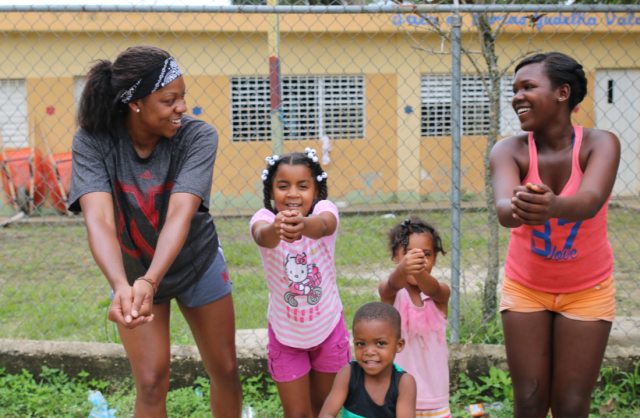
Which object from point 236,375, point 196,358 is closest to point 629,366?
point 236,375

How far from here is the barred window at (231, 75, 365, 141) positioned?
9015 mm

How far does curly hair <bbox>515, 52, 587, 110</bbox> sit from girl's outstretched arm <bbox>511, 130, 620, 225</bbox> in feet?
0.61

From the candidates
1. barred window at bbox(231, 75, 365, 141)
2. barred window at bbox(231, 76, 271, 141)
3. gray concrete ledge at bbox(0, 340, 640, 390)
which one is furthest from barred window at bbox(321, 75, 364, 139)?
gray concrete ledge at bbox(0, 340, 640, 390)

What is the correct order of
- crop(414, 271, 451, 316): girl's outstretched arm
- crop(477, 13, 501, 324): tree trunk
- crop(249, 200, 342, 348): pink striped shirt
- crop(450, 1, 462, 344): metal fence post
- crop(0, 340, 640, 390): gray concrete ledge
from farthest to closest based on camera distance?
1. crop(477, 13, 501, 324): tree trunk
2. crop(0, 340, 640, 390): gray concrete ledge
3. crop(450, 1, 462, 344): metal fence post
4. crop(249, 200, 342, 348): pink striped shirt
5. crop(414, 271, 451, 316): girl's outstretched arm

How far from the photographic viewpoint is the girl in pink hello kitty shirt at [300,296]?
93.2 inches

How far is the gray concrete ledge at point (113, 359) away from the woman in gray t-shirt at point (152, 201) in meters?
0.83

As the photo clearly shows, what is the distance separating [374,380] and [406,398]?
5.7 inches

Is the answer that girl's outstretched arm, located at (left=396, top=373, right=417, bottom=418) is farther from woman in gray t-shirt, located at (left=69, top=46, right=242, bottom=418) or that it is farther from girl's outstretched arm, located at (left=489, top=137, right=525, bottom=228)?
woman in gray t-shirt, located at (left=69, top=46, right=242, bottom=418)

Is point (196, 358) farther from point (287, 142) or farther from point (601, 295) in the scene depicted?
point (287, 142)

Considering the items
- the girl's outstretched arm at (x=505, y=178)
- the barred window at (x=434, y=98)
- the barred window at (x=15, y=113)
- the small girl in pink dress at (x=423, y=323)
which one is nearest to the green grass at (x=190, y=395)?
the small girl in pink dress at (x=423, y=323)

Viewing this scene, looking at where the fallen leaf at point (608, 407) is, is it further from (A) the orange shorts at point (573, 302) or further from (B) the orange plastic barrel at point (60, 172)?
(B) the orange plastic barrel at point (60, 172)

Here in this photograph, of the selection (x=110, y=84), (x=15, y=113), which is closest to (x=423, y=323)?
(x=110, y=84)

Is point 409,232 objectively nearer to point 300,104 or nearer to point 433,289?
point 433,289

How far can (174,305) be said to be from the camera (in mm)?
4734
